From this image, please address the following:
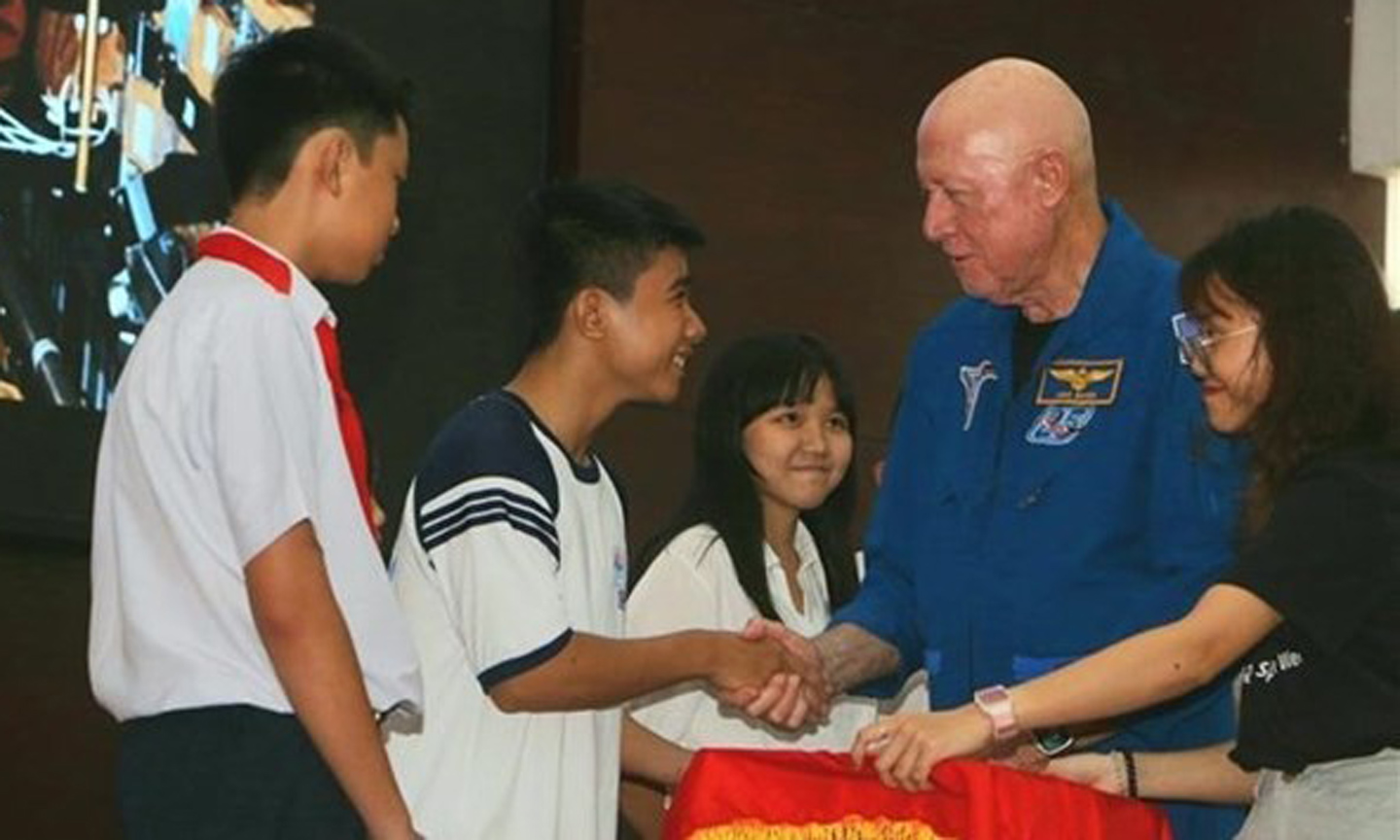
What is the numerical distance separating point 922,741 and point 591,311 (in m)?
0.91

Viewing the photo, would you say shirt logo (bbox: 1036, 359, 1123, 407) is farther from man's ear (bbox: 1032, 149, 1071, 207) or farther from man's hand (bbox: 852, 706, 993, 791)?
man's hand (bbox: 852, 706, 993, 791)

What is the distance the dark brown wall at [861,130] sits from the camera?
5.90m

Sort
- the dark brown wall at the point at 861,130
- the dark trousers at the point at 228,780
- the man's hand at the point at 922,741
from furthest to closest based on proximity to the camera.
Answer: the dark brown wall at the point at 861,130 → the man's hand at the point at 922,741 → the dark trousers at the point at 228,780

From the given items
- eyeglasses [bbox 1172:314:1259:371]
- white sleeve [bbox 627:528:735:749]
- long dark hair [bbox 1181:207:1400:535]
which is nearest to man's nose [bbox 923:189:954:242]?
eyeglasses [bbox 1172:314:1259:371]

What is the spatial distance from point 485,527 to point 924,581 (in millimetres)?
670

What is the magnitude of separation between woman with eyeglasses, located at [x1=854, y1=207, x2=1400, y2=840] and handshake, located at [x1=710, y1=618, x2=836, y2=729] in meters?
0.61

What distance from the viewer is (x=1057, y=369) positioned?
12.2 feet

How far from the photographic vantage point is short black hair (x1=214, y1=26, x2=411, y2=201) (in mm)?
3162

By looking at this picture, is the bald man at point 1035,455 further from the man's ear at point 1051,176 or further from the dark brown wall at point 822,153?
the dark brown wall at point 822,153

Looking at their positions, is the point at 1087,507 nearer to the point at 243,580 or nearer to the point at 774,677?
the point at 774,677

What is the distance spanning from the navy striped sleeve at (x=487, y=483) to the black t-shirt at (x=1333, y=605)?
2.93ft

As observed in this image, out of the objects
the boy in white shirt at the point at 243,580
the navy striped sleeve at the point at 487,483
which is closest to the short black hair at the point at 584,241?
the navy striped sleeve at the point at 487,483

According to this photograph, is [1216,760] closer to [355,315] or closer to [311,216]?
[311,216]

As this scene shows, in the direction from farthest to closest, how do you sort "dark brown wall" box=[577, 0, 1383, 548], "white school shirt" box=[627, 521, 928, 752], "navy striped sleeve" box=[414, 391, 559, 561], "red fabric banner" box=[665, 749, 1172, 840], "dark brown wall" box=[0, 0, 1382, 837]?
"dark brown wall" box=[577, 0, 1383, 548] < "dark brown wall" box=[0, 0, 1382, 837] < "white school shirt" box=[627, 521, 928, 752] < "navy striped sleeve" box=[414, 391, 559, 561] < "red fabric banner" box=[665, 749, 1172, 840]
